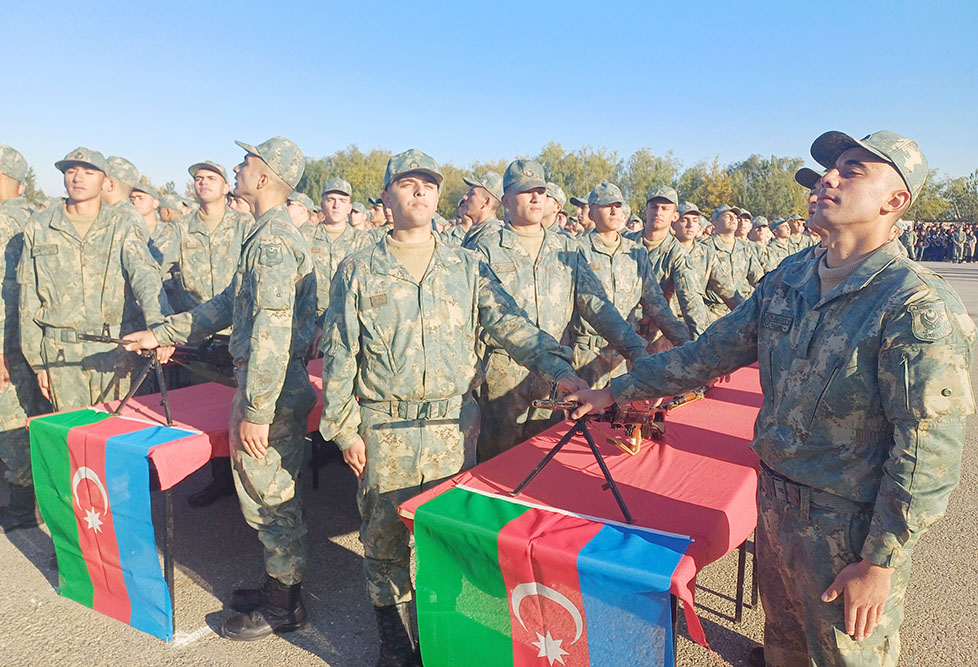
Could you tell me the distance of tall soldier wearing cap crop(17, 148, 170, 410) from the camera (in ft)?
13.4

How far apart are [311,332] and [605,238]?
2.96 m

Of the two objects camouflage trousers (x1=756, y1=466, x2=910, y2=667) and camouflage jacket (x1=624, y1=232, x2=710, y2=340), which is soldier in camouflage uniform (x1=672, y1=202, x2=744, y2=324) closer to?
camouflage jacket (x1=624, y1=232, x2=710, y2=340)

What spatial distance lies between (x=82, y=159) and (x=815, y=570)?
4652 mm

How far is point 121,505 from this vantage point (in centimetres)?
308

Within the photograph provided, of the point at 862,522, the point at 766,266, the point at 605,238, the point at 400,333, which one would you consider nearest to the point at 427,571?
the point at 400,333

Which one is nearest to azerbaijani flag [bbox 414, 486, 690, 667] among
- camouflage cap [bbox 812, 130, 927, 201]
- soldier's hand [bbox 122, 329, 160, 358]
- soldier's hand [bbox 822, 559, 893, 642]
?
soldier's hand [bbox 822, 559, 893, 642]

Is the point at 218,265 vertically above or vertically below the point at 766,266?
above

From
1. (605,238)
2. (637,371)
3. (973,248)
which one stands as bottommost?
(973,248)

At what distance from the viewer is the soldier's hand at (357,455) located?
2758 mm

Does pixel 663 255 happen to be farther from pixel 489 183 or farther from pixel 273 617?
pixel 273 617

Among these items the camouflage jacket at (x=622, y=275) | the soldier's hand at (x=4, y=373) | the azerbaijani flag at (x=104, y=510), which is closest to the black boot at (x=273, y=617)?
the azerbaijani flag at (x=104, y=510)

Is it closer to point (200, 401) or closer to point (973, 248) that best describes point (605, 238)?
point (200, 401)

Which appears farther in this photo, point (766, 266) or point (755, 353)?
point (766, 266)

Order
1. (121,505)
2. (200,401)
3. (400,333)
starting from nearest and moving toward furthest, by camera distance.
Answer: (400,333)
(121,505)
(200,401)
